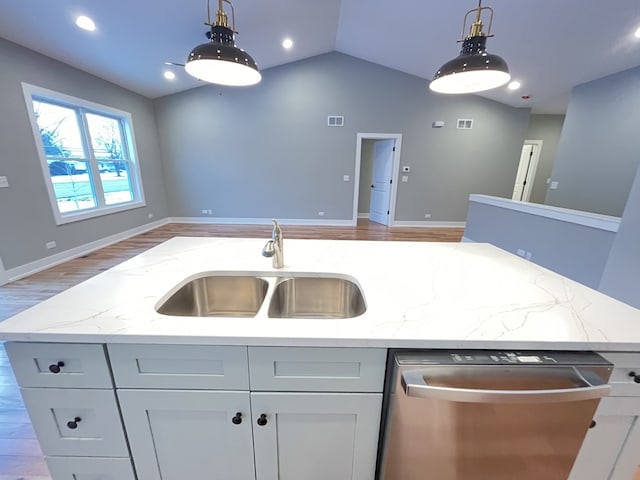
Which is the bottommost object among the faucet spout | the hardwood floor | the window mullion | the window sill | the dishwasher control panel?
the hardwood floor

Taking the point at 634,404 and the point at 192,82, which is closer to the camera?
the point at 634,404

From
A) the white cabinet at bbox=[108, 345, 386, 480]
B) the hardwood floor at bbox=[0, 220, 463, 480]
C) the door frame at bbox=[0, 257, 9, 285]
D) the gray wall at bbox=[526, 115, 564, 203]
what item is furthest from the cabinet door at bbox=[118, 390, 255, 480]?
the gray wall at bbox=[526, 115, 564, 203]

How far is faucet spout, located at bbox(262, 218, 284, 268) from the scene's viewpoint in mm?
1185

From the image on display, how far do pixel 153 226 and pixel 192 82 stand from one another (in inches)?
→ 119

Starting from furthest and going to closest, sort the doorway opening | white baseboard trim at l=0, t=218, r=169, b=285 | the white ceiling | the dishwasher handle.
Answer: the doorway opening → white baseboard trim at l=0, t=218, r=169, b=285 → the white ceiling → the dishwasher handle

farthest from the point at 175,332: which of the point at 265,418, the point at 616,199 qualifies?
the point at 616,199

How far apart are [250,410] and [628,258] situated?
105 inches

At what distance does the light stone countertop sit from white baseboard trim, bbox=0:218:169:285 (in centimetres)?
314

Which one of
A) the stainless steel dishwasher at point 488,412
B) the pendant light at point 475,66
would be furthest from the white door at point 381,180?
the stainless steel dishwasher at point 488,412

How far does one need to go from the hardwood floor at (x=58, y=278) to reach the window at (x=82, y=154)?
71 cm

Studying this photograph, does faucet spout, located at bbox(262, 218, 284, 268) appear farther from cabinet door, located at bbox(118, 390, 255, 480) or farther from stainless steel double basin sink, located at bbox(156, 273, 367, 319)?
cabinet door, located at bbox(118, 390, 255, 480)

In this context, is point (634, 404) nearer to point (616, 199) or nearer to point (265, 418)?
point (265, 418)

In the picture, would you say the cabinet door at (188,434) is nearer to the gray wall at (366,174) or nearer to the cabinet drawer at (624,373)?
the cabinet drawer at (624,373)

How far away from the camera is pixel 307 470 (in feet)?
2.95
